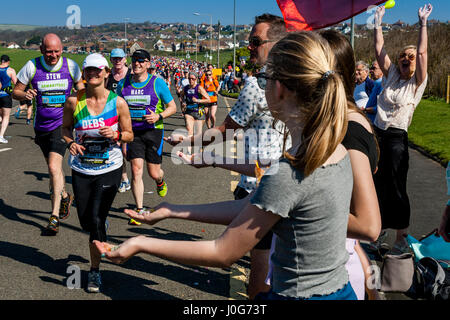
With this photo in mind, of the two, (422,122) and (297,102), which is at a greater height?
(297,102)

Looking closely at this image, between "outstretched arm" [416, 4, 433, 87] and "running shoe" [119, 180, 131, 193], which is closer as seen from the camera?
"outstretched arm" [416, 4, 433, 87]

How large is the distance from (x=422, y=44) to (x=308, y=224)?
3.65 meters

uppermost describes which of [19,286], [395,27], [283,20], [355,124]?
[395,27]

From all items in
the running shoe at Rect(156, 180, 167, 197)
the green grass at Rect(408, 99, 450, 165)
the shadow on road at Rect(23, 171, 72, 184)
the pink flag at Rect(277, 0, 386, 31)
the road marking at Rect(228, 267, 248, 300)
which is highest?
the pink flag at Rect(277, 0, 386, 31)

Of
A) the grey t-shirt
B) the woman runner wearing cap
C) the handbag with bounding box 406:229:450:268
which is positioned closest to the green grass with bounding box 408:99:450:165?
the handbag with bounding box 406:229:450:268

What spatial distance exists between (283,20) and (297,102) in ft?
7.17

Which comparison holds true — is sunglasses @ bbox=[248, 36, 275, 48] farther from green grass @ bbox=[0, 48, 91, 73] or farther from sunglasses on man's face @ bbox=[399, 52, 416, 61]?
green grass @ bbox=[0, 48, 91, 73]

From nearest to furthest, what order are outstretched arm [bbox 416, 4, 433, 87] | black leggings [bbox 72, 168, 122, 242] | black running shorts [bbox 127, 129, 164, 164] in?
black leggings [bbox 72, 168, 122, 242] → outstretched arm [bbox 416, 4, 433, 87] → black running shorts [bbox 127, 129, 164, 164]

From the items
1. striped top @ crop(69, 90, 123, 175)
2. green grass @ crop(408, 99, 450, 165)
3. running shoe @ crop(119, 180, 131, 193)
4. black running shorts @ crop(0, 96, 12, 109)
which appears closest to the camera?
striped top @ crop(69, 90, 123, 175)

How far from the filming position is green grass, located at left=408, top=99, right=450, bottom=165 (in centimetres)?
1163

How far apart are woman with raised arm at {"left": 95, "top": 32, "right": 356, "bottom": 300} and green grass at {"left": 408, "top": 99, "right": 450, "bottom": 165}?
923 cm

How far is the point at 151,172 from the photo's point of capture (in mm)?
7113

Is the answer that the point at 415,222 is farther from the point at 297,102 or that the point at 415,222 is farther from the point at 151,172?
the point at 297,102
